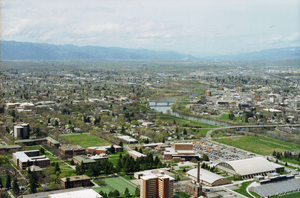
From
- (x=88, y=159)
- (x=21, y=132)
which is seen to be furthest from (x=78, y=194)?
(x=21, y=132)

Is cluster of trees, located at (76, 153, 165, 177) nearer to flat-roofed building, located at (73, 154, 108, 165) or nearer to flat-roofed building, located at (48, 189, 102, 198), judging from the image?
flat-roofed building, located at (73, 154, 108, 165)

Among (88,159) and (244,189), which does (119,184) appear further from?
(244,189)

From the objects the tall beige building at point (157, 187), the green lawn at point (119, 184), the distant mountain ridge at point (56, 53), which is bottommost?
the green lawn at point (119, 184)

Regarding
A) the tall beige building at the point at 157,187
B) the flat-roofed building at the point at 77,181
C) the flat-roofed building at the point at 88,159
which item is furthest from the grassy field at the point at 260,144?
the flat-roofed building at the point at 77,181

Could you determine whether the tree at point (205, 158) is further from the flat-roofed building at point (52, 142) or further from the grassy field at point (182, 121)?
the grassy field at point (182, 121)

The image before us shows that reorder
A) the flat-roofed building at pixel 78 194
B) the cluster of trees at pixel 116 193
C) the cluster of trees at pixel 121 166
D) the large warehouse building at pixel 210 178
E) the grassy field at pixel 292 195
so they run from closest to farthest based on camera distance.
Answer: the flat-roofed building at pixel 78 194, the cluster of trees at pixel 116 193, the grassy field at pixel 292 195, the large warehouse building at pixel 210 178, the cluster of trees at pixel 121 166

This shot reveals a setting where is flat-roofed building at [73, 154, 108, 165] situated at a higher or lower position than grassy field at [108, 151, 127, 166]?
higher

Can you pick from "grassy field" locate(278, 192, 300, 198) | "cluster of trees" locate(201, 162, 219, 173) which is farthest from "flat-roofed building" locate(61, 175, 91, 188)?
"grassy field" locate(278, 192, 300, 198)
